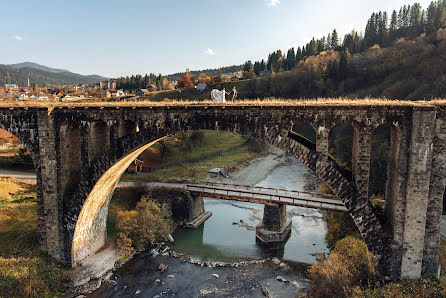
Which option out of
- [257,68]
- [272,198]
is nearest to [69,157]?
[272,198]

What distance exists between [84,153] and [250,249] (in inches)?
589

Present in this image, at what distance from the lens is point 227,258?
81.7 ft

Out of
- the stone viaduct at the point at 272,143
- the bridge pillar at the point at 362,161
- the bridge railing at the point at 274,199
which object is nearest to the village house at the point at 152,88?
the bridge railing at the point at 274,199

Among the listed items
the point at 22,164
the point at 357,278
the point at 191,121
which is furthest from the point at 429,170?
the point at 22,164

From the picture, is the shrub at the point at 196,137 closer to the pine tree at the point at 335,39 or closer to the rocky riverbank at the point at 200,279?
the rocky riverbank at the point at 200,279

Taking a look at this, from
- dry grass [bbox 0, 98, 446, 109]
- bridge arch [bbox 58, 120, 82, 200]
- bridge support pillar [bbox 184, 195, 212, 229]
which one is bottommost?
bridge support pillar [bbox 184, 195, 212, 229]

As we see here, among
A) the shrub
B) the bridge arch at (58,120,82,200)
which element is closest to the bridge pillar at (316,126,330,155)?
the bridge arch at (58,120,82,200)

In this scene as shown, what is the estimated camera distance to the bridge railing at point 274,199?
24859mm

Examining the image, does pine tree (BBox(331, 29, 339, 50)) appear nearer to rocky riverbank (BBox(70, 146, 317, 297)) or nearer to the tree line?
the tree line

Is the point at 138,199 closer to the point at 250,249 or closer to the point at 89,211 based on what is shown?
the point at 89,211

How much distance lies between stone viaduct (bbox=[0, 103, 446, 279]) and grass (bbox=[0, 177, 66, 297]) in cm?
120

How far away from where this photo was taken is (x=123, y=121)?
19.8 m

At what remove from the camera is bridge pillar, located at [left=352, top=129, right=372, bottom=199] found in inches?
632

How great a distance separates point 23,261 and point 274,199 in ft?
61.1
